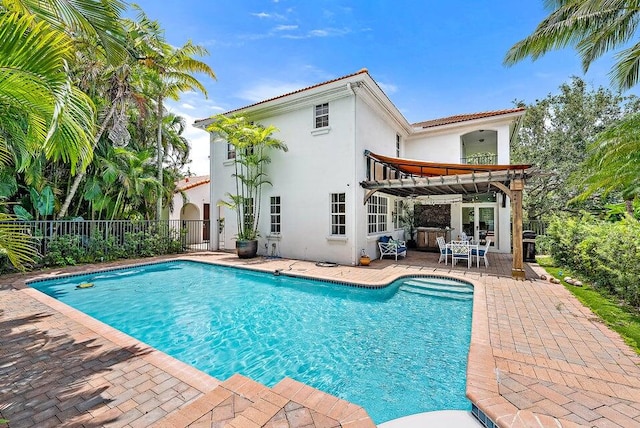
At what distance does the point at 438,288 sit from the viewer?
11.3 metres

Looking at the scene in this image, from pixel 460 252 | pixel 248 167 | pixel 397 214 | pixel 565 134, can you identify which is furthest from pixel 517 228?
pixel 565 134

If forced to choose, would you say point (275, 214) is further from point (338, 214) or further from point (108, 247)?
point (108, 247)

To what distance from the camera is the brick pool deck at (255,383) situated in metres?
3.65

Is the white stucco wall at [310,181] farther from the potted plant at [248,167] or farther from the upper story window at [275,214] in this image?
the potted plant at [248,167]

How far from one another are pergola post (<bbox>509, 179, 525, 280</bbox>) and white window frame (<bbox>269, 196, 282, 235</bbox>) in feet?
40.7

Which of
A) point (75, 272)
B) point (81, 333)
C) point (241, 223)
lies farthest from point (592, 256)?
point (75, 272)

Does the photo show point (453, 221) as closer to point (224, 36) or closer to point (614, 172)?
point (614, 172)

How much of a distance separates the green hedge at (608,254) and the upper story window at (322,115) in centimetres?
1286

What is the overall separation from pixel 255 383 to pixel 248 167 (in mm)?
Answer: 15824

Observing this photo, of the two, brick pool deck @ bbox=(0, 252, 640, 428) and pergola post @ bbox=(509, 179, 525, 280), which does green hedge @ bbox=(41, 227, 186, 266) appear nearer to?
brick pool deck @ bbox=(0, 252, 640, 428)

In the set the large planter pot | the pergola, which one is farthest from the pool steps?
the large planter pot

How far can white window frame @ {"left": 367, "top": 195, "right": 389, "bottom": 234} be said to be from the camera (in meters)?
17.0

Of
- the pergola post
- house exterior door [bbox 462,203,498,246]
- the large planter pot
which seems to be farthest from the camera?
house exterior door [bbox 462,203,498,246]

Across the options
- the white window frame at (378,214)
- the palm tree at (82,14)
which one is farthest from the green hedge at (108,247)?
the white window frame at (378,214)
